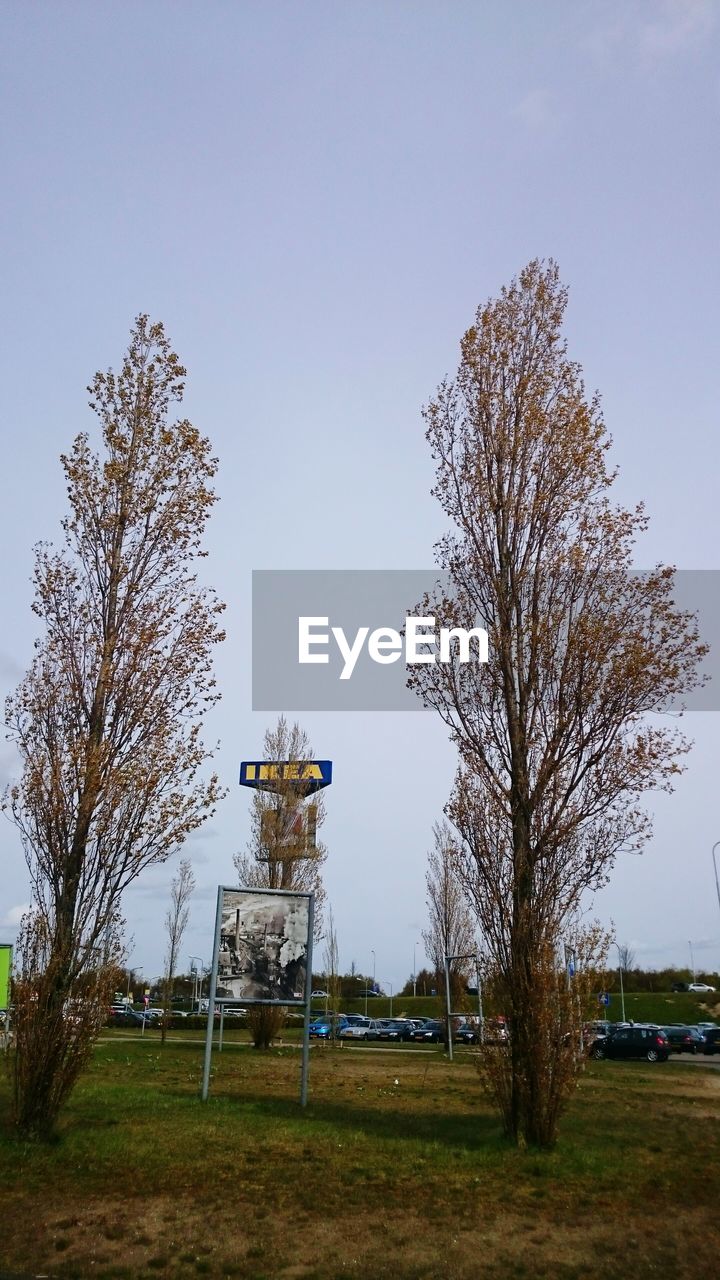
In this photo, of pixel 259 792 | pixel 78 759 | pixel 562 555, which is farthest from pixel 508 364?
pixel 259 792

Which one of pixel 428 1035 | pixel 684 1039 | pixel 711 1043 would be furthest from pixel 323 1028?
pixel 711 1043

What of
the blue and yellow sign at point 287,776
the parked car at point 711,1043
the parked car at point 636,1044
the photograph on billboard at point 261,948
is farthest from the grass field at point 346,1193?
the parked car at point 711,1043

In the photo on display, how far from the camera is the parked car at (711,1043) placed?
146 feet

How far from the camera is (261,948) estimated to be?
1777cm

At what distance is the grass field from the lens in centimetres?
777

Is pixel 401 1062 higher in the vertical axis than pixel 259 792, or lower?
lower

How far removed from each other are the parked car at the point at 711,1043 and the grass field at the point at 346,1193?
31.6 metres

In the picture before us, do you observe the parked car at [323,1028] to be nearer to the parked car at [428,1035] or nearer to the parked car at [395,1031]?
the parked car at [395,1031]

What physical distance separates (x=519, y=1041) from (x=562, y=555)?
6691mm

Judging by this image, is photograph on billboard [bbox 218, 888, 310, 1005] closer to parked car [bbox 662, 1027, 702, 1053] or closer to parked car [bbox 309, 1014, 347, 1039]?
parked car [bbox 662, 1027, 702, 1053]

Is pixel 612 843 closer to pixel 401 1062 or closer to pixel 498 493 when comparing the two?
pixel 498 493

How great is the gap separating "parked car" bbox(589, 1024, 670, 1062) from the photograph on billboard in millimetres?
24417

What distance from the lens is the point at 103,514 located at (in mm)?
13859

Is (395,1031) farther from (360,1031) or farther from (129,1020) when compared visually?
(129,1020)
